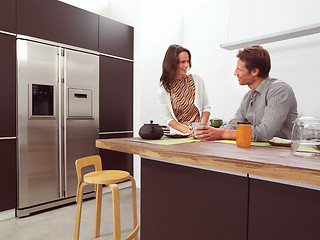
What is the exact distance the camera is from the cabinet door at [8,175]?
254cm

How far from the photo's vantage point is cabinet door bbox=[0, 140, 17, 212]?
254 cm

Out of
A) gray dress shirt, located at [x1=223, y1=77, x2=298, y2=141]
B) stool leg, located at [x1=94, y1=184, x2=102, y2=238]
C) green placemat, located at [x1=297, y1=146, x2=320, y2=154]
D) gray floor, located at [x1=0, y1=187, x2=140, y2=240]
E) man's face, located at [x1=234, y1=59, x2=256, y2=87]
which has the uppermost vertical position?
man's face, located at [x1=234, y1=59, x2=256, y2=87]

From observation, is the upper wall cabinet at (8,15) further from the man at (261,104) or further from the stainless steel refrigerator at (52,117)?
the man at (261,104)

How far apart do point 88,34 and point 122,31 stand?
2.03 ft

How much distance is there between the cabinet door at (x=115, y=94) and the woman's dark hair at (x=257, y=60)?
216 centimetres

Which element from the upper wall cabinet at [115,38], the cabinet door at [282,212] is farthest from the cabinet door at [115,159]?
the cabinet door at [282,212]

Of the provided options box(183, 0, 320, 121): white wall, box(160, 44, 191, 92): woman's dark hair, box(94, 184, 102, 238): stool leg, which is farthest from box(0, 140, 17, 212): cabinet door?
box(183, 0, 320, 121): white wall

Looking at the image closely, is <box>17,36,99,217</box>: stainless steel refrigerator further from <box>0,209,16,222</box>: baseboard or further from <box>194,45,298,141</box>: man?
<box>194,45,298,141</box>: man

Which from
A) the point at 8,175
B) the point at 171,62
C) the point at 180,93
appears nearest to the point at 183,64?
the point at 171,62

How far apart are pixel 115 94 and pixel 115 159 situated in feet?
3.16

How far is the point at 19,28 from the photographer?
8.60 ft

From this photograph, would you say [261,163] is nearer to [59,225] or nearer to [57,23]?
[59,225]

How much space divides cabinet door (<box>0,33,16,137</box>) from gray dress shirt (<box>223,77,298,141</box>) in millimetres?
2237

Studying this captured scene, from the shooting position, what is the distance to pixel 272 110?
1.54m
